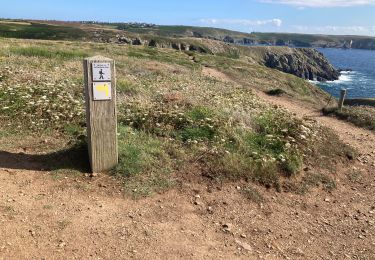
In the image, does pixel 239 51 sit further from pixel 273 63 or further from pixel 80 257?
pixel 80 257

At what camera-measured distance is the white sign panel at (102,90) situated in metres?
7.20

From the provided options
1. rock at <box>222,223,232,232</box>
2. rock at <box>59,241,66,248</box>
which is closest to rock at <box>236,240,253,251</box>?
rock at <box>222,223,232,232</box>

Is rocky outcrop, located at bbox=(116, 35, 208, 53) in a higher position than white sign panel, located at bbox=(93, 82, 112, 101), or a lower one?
lower

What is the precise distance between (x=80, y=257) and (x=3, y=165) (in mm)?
3396

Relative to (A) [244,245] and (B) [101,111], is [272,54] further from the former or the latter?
(A) [244,245]

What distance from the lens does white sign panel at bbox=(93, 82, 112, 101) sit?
23.6ft

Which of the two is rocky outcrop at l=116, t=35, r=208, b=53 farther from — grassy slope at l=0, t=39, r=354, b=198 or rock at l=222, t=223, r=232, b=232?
rock at l=222, t=223, r=232, b=232

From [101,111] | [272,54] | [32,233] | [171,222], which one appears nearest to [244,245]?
[171,222]

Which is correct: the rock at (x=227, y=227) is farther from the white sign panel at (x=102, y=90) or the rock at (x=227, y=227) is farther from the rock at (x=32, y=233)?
the white sign panel at (x=102, y=90)

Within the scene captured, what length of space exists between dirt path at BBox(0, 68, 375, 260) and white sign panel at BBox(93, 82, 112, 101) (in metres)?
1.57

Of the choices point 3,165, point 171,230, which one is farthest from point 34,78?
point 171,230

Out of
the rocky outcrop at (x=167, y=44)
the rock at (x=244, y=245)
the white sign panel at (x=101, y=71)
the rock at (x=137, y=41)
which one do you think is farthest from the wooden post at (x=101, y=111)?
the rock at (x=137, y=41)

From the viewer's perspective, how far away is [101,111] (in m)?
7.42

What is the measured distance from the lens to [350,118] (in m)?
15.8
